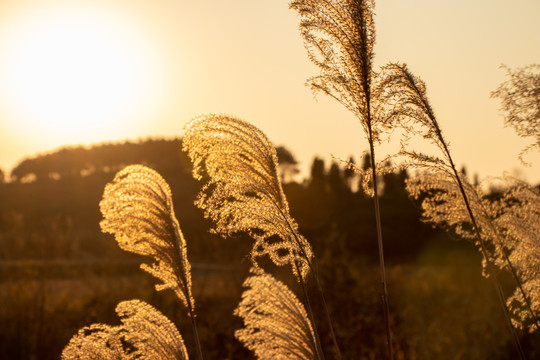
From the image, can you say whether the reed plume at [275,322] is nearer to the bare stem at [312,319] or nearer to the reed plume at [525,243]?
the bare stem at [312,319]

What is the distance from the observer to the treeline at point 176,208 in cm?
1328

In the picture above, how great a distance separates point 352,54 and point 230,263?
10.4 metres

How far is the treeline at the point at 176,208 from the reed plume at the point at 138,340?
1.21 metres

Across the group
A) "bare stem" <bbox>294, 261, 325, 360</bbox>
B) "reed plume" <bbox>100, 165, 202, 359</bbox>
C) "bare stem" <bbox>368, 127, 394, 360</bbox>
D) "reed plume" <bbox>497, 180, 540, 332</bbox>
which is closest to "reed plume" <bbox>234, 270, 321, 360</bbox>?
"bare stem" <bbox>294, 261, 325, 360</bbox>

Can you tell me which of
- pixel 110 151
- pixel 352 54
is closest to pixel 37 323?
pixel 352 54

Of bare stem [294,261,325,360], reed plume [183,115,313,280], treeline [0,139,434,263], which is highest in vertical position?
treeline [0,139,434,263]

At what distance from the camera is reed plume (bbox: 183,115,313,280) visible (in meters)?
2.84

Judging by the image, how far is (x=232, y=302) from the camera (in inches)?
422

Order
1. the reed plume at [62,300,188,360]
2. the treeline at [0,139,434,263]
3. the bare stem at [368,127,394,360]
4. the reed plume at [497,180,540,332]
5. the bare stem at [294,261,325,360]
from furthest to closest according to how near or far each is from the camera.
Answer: the treeline at [0,139,434,263] < the reed plume at [497,180,540,332] < the reed plume at [62,300,188,360] < the bare stem at [294,261,325,360] < the bare stem at [368,127,394,360]

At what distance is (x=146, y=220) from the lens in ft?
10.2

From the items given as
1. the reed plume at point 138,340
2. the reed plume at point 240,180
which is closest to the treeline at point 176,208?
the reed plume at point 240,180

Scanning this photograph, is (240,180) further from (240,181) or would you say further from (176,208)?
(176,208)

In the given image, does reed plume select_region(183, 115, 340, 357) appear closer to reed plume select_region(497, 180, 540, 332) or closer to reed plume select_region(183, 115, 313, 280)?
reed plume select_region(183, 115, 313, 280)

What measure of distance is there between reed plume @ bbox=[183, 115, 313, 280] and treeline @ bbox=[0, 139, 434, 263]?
39 cm
